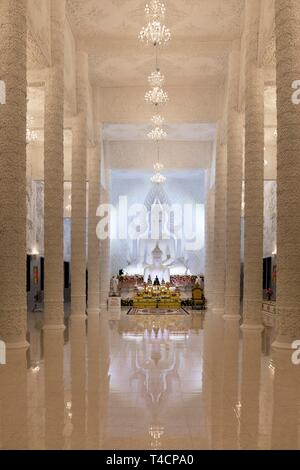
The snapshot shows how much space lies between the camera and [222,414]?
5.01 m

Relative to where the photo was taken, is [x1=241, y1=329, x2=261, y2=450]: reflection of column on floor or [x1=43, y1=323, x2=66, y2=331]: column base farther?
[x1=43, y1=323, x2=66, y2=331]: column base

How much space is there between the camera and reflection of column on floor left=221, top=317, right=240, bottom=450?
14.0 feet

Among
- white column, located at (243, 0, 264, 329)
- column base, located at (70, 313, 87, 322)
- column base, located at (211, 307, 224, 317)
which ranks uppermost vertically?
white column, located at (243, 0, 264, 329)

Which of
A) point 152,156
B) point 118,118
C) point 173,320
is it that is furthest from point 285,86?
point 152,156

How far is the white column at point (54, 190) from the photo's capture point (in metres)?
12.9

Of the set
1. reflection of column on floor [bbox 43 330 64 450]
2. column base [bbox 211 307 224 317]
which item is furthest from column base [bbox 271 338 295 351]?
column base [bbox 211 307 224 317]

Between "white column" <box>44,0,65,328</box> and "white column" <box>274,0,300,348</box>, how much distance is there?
217 inches

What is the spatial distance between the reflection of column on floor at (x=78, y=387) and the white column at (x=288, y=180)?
3403 millimetres

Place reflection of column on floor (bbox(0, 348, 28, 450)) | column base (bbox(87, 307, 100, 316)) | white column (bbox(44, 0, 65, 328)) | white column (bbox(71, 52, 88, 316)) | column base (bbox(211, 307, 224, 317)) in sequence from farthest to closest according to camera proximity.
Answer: column base (bbox(211, 307, 224, 317)) < column base (bbox(87, 307, 100, 316)) < white column (bbox(71, 52, 88, 316)) < white column (bbox(44, 0, 65, 328)) < reflection of column on floor (bbox(0, 348, 28, 450))

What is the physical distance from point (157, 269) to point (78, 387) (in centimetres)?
2534

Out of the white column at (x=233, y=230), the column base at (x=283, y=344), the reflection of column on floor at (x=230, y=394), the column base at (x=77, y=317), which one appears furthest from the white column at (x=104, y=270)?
the column base at (x=283, y=344)

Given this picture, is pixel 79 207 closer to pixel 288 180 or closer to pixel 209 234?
pixel 288 180

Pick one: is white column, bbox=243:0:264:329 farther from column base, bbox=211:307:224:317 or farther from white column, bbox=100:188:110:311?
white column, bbox=100:188:110:311

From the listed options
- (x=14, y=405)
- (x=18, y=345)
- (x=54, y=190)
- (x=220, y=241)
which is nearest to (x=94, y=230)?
(x=220, y=241)
